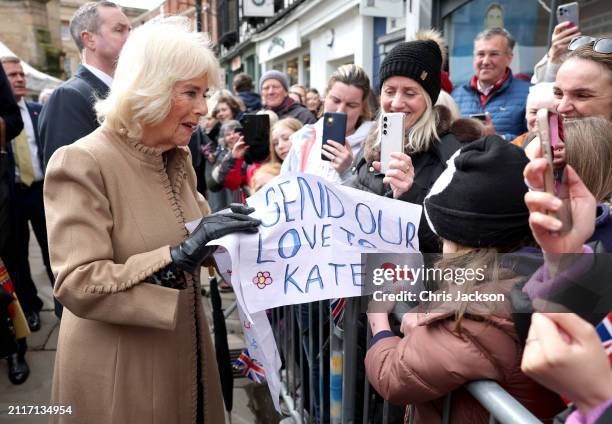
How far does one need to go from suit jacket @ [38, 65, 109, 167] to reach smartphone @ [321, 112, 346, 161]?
1.10 m

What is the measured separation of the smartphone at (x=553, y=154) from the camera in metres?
0.78

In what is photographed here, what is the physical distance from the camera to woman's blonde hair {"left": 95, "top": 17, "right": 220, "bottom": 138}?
158 centimetres

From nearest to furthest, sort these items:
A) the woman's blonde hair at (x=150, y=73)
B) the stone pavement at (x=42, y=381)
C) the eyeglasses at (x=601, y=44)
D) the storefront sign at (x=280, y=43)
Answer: the woman's blonde hair at (x=150, y=73) → the eyeglasses at (x=601, y=44) → the stone pavement at (x=42, y=381) → the storefront sign at (x=280, y=43)

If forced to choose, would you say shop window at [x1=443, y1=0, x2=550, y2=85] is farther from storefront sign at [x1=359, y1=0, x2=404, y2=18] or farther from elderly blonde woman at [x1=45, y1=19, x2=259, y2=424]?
elderly blonde woman at [x1=45, y1=19, x2=259, y2=424]

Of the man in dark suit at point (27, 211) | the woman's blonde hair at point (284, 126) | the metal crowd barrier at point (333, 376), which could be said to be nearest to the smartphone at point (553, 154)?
the metal crowd barrier at point (333, 376)

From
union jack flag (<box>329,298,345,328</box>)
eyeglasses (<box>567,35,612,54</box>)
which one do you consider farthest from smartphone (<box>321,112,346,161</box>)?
eyeglasses (<box>567,35,612,54</box>)

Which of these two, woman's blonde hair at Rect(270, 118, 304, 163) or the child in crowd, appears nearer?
the child in crowd

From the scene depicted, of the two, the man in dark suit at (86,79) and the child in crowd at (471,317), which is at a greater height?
the man in dark suit at (86,79)

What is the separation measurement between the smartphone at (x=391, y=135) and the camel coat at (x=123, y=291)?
76cm

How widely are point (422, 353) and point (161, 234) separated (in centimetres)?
95

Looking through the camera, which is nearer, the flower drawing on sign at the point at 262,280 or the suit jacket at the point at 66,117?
the flower drawing on sign at the point at 262,280

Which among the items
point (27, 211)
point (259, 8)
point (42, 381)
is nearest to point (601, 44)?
point (42, 381)

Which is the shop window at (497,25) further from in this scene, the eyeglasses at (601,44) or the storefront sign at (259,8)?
the storefront sign at (259,8)

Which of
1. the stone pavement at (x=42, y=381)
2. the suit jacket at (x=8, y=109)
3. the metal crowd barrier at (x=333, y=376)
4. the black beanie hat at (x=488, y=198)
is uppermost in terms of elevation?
the suit jacket at (x=8, y=109)
